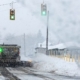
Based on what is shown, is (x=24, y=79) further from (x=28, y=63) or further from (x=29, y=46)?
(x=29, y=46)

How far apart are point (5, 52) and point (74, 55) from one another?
743cm

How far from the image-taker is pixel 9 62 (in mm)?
34062

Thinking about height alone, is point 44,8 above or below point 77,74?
above

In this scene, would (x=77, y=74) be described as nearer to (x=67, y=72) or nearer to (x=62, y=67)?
(x=67, y=72)

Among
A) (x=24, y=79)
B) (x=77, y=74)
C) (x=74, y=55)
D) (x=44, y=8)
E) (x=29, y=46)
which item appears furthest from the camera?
(x=29, y=46)

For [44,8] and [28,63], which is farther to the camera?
[28,63]

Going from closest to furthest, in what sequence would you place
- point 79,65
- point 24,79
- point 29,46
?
point 24,79
point 79,65
point 29,46

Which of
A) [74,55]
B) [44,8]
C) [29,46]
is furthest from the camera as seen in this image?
[29,46]

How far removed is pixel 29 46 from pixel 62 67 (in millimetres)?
155154

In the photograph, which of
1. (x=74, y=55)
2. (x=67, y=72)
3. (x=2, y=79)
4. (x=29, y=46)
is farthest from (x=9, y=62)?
(x=29, y=46)

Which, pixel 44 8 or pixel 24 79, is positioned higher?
pixel 44 8

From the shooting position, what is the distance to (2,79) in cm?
Answer: 1772

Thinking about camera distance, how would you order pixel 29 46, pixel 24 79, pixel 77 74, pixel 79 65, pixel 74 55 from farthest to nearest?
pixel 29 46, pixel 74 55, pixel 79 65, pixel 77 74, pixel 24 79

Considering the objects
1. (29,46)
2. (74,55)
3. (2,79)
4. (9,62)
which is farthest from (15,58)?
(29,46)
